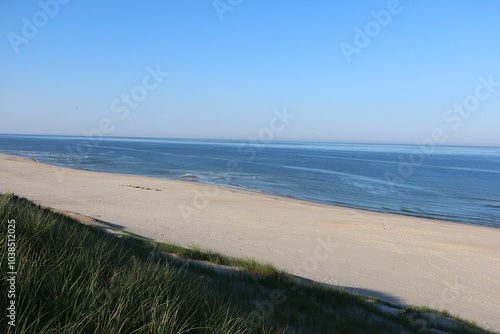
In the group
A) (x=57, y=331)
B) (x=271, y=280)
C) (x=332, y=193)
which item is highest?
(x=57, y=331)

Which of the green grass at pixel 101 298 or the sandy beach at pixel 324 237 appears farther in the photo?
the sandy beach at pixel 324 237

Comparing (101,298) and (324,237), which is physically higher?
(101,298)

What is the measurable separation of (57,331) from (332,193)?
35.9 m

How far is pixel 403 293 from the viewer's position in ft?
40.4

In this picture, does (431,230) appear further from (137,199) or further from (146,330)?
(146,330)

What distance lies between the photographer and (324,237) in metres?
19.8

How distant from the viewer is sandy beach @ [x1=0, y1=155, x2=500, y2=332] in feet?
Result: 43.2

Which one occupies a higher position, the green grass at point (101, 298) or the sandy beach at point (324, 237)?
the green grass at point (101, 298)

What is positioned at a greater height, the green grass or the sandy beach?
the green grass

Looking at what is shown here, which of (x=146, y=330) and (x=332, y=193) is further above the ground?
(x=146, y=330)

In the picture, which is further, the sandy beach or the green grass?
the sandy beach

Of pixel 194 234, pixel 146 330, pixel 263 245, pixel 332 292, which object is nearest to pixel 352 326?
pixel 332 292

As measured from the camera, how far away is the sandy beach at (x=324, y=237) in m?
13.2

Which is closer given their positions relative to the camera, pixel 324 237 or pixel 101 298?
pixel 101 298
